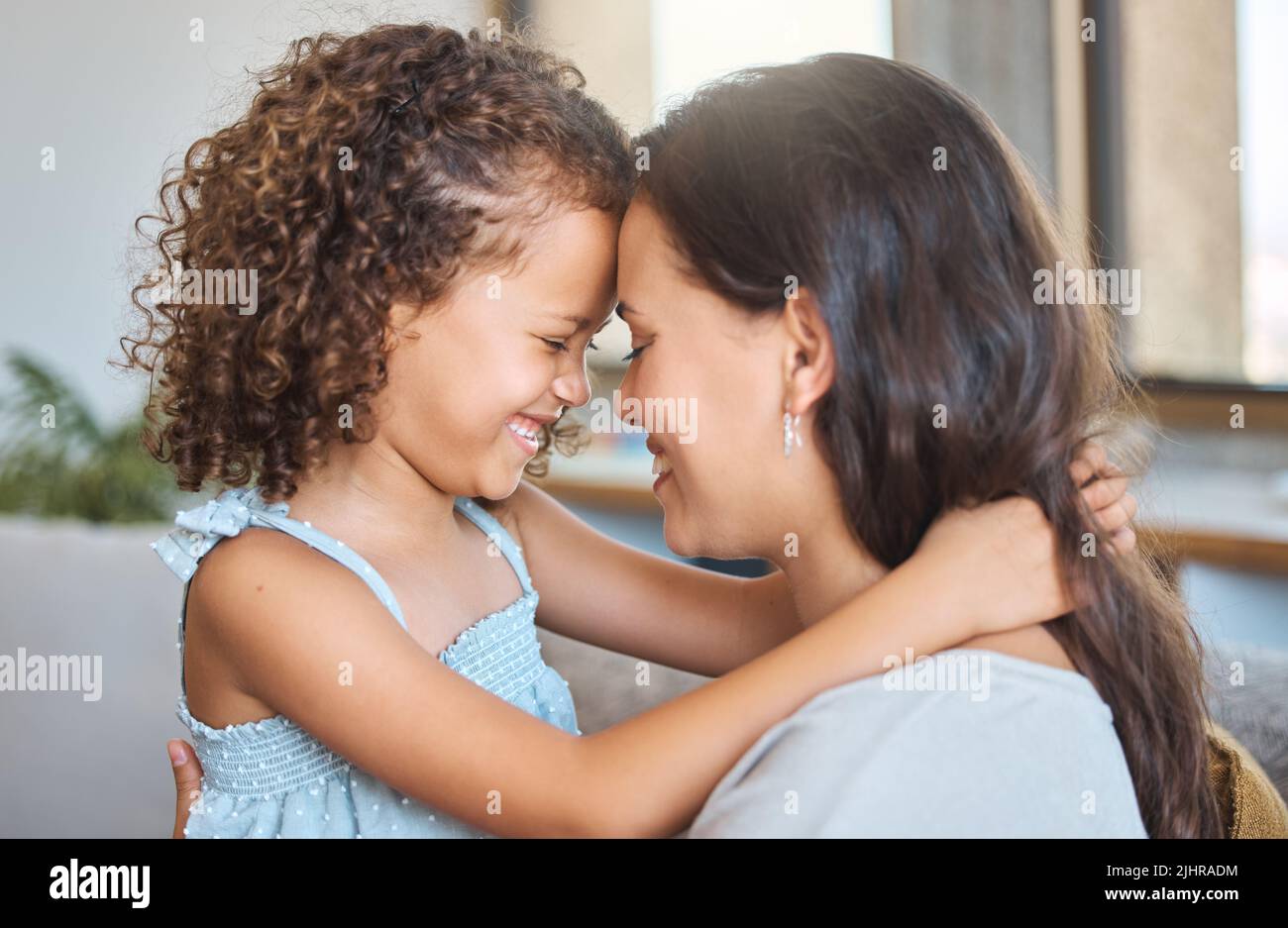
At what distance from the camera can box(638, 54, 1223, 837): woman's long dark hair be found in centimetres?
102

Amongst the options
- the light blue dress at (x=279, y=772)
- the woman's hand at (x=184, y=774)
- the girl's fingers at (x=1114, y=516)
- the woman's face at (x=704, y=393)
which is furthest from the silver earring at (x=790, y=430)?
the woman's hand at (x=184, y=774)

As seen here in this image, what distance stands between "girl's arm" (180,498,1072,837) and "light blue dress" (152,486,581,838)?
0.03m

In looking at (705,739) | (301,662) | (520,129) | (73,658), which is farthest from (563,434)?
(73,658)

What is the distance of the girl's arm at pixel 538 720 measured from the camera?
98cm

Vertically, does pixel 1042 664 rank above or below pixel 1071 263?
below

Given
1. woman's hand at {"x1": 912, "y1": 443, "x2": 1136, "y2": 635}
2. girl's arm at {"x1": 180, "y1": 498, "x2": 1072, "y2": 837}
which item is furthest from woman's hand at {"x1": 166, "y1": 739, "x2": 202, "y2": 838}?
woman's hand at {"x1": 912, "y1": 443, "x2": 1136, "y2": 635}

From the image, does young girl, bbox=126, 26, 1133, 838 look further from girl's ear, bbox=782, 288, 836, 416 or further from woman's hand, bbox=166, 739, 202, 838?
girl's ear, bbox=782, 288, 836, 416

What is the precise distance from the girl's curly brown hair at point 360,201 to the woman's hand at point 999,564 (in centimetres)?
52

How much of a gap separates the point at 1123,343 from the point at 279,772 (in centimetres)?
244

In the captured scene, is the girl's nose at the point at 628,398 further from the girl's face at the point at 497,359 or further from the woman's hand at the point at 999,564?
the woman's hand at the point at 999,564

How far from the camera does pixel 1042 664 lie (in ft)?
3.31

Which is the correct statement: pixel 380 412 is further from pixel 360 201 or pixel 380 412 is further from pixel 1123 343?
pixel 1123 343
